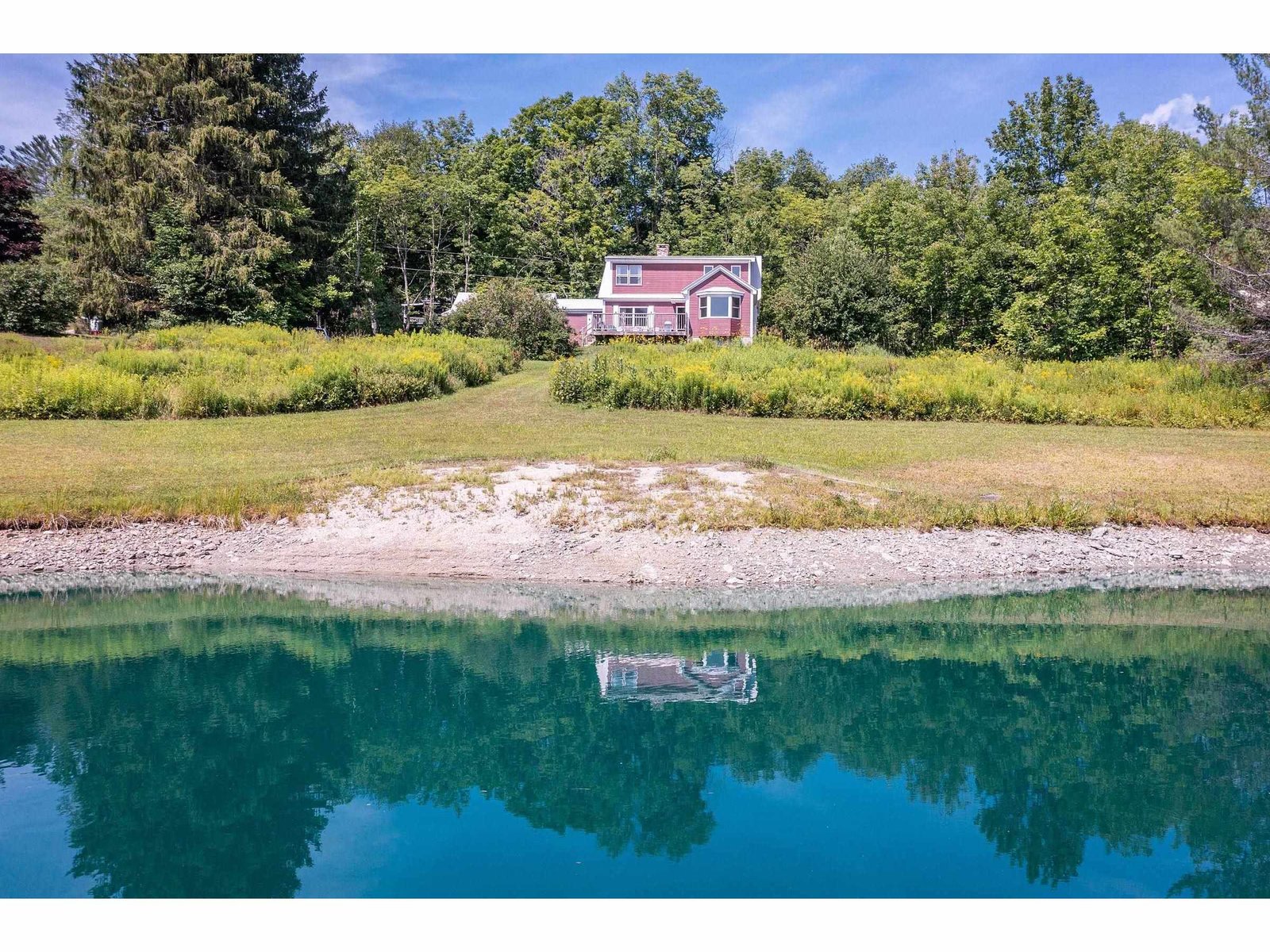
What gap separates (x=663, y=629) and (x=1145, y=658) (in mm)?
6337

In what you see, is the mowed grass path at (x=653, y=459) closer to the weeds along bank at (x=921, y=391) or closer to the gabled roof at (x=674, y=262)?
the weeds along bank at (x=921, y=391)

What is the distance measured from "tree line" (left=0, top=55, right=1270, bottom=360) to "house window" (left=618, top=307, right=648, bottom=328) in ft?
24.7

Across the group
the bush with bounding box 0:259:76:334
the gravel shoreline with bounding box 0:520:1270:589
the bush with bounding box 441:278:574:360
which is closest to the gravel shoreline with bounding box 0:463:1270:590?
the gravel shoreline with bounding box 0:520:1270:589

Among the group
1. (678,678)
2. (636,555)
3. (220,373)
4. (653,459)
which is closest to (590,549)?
(636,555)

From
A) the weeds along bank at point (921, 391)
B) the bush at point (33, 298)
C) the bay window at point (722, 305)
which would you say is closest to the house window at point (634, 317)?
the bay window at point (722, 305)

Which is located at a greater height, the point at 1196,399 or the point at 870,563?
the point at 1196,399

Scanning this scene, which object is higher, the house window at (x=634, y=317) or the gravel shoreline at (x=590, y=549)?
the house window at (x=634, y=317)

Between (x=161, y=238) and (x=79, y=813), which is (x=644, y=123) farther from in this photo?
(x=79, y=813)

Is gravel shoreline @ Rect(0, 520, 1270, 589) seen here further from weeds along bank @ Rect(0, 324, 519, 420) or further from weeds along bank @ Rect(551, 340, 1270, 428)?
weeds along bank @ Rect(551, 340, 1270, 428)

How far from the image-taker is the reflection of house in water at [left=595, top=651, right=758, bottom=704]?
10.4m

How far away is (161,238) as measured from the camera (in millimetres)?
40562

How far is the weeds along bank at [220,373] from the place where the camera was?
2350cm

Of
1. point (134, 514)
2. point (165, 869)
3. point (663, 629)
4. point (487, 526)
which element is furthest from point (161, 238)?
point (165, 869)

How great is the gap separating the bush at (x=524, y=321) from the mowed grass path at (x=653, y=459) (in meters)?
15.5
